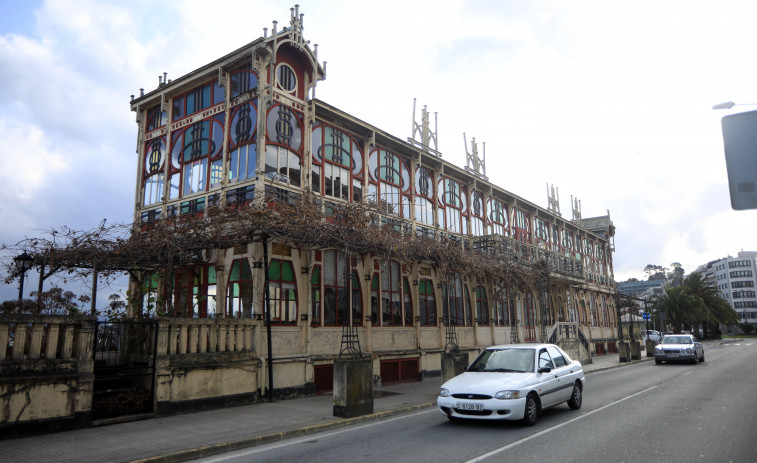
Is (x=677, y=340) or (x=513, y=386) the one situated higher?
(x=513, y=386)

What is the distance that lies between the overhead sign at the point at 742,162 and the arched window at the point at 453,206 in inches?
771

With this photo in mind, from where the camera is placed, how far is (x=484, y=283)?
26.0 meters

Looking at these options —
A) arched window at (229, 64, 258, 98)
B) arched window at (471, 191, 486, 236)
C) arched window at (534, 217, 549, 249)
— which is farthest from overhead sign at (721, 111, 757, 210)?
arched window at (534, 217, 549, 249)

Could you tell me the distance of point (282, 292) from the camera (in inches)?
613

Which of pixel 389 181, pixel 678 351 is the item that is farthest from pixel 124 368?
pixel 678 351

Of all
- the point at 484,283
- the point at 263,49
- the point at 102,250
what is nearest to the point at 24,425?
the point at 102,250

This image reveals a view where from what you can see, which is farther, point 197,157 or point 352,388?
point 197,157

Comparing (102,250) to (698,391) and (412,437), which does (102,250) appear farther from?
(698,391)

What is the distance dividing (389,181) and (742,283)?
148 m

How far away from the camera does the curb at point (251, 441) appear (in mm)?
7689

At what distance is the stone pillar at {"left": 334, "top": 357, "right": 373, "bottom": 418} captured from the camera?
11.2 m

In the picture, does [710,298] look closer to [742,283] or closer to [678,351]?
[678,351]

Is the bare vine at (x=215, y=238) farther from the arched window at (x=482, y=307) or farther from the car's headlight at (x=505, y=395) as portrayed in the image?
the arched window at (x=482, y=307)

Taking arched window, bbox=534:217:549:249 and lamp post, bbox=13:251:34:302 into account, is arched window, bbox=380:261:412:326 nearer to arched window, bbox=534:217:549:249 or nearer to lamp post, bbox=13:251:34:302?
lamp post, bbox=13:251:34:302
